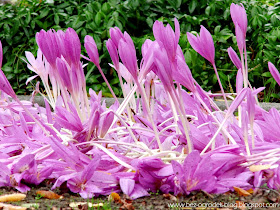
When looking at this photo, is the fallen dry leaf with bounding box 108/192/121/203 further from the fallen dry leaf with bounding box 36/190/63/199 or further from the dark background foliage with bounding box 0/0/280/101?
the dark background foliage with bounding box 0/0/280/101

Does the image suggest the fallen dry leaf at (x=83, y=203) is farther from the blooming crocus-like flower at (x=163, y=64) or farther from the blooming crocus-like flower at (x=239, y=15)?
the blooming crocus-like flower at (x=239, y=15)

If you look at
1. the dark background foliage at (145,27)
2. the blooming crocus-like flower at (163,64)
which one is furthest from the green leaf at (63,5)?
the blooming crocus-like flower at (163,64)

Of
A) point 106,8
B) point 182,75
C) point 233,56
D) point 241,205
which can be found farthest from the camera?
point 106,8

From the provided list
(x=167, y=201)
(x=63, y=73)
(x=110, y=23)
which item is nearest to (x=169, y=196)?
(x=167, y=201)

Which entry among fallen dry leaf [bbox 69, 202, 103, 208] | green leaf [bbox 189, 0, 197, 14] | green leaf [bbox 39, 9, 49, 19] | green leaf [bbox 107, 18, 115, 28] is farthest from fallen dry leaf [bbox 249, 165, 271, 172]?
green leaf [bbox 39, 9, 49, 19]

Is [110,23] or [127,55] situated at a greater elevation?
[127,55]

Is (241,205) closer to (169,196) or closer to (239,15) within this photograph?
(169,196)

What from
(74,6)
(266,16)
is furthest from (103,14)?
(266,16)
